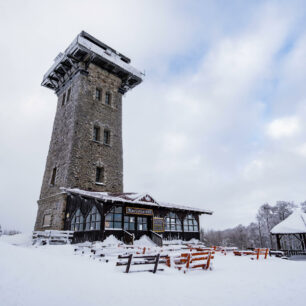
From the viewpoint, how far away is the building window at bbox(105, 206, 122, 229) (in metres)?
16.6

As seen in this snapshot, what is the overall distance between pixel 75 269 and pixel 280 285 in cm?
683

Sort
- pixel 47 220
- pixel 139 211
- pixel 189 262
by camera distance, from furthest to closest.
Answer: pixel 47 220 → pixel 139 211 → pixel 189 262

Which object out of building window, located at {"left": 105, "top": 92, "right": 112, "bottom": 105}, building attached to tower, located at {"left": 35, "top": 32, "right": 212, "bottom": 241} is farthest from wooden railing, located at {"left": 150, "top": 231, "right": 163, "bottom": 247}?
building window, located at {"left": 105, "top": 92, "right": 112, "bottom": 105}

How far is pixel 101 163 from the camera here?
22.8 m

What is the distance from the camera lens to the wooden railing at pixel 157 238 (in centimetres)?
1739

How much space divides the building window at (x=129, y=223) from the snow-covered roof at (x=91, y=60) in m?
16.7

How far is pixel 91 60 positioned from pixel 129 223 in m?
17.5

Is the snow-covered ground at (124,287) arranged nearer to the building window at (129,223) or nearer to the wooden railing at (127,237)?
the wooden railing at (127,237)

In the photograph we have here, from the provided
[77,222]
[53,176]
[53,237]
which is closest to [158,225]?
[77,222]

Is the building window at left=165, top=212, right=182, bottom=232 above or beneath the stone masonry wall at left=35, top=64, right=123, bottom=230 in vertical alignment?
beneath

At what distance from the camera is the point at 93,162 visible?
22234mm

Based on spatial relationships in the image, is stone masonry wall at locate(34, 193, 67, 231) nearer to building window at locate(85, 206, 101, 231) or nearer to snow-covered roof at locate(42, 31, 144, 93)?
building window at locate(85, 206, 101, 231)

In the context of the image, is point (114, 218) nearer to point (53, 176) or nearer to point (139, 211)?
point (139, 211)

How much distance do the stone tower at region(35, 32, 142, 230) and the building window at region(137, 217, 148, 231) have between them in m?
5.38
